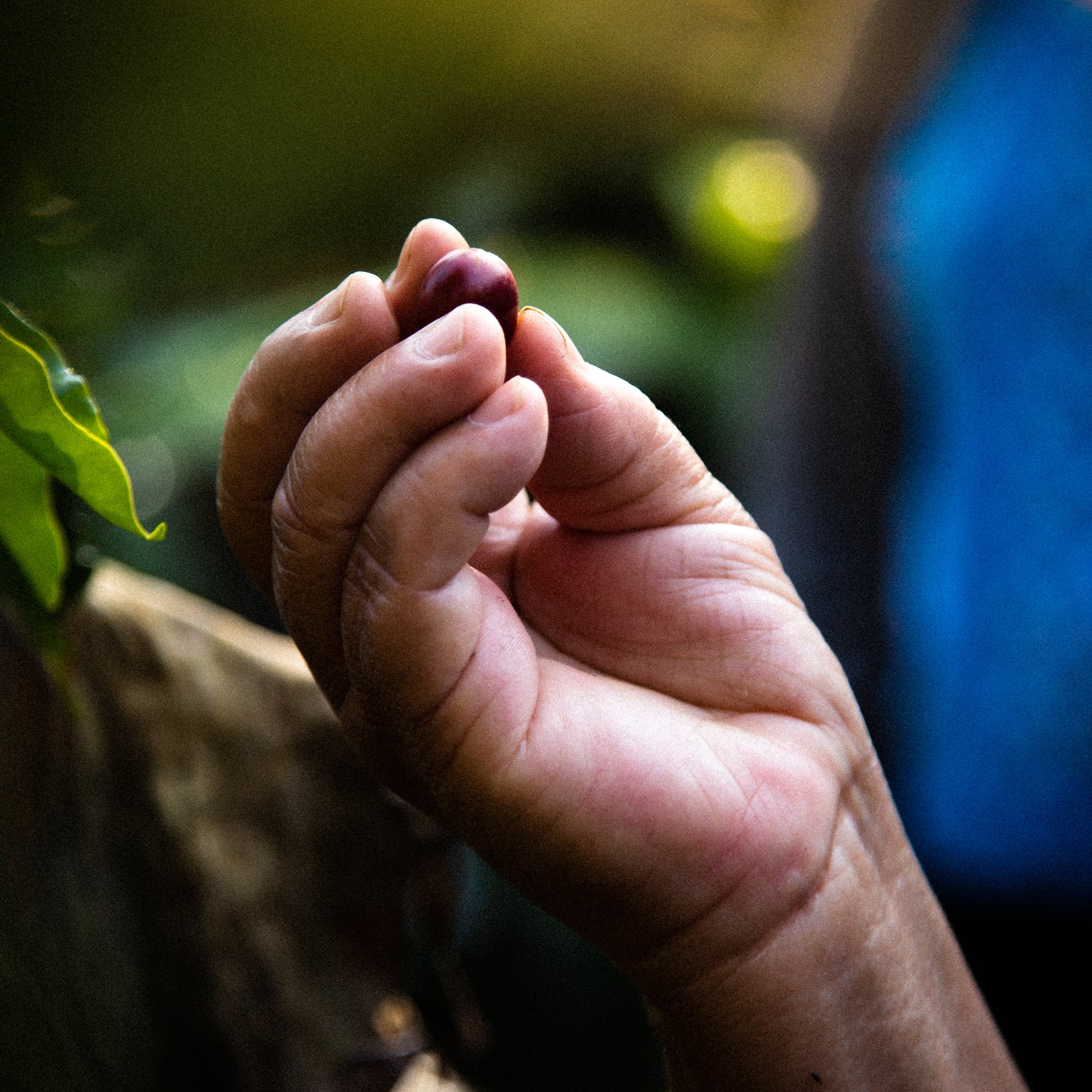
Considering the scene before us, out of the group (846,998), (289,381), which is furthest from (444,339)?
(846,998)

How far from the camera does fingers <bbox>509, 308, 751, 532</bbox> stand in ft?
2.65

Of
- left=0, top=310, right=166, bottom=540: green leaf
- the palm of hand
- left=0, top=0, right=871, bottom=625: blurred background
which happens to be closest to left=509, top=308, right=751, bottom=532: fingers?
the palm of hand

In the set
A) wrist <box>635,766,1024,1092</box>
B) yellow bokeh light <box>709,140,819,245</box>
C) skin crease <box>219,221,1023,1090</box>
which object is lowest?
wrist <box>635,766,1024,1092</box>

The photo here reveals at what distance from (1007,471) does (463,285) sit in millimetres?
1893

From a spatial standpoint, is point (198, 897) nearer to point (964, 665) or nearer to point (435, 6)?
point (964, 665)

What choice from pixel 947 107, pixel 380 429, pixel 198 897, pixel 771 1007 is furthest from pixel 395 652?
pixel 947 107

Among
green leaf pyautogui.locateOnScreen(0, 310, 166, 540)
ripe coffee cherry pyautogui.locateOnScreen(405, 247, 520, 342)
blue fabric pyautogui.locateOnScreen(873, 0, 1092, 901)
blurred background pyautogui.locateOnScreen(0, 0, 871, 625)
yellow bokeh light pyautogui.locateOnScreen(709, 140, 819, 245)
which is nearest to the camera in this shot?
green leaf pyautogui.locateOnScreen(0, 310, 166, 540)

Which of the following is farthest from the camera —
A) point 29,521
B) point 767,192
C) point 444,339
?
point 767,192

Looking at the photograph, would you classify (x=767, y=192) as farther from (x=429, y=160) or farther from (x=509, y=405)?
(x=509, y=405)

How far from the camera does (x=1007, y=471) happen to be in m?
2.23

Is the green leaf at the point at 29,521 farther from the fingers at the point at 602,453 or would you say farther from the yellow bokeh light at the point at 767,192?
the yellow bokeh light at the point at 767,192

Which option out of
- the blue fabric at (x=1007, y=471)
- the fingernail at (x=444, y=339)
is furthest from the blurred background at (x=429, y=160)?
the fingernail at (x=444, y=339)

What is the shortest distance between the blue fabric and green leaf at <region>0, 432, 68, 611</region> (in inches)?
81.2

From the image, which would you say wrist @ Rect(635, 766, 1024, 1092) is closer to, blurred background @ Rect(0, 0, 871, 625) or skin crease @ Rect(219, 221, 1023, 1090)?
skin crease @ Rect(219, 221, 1023, 1090)
